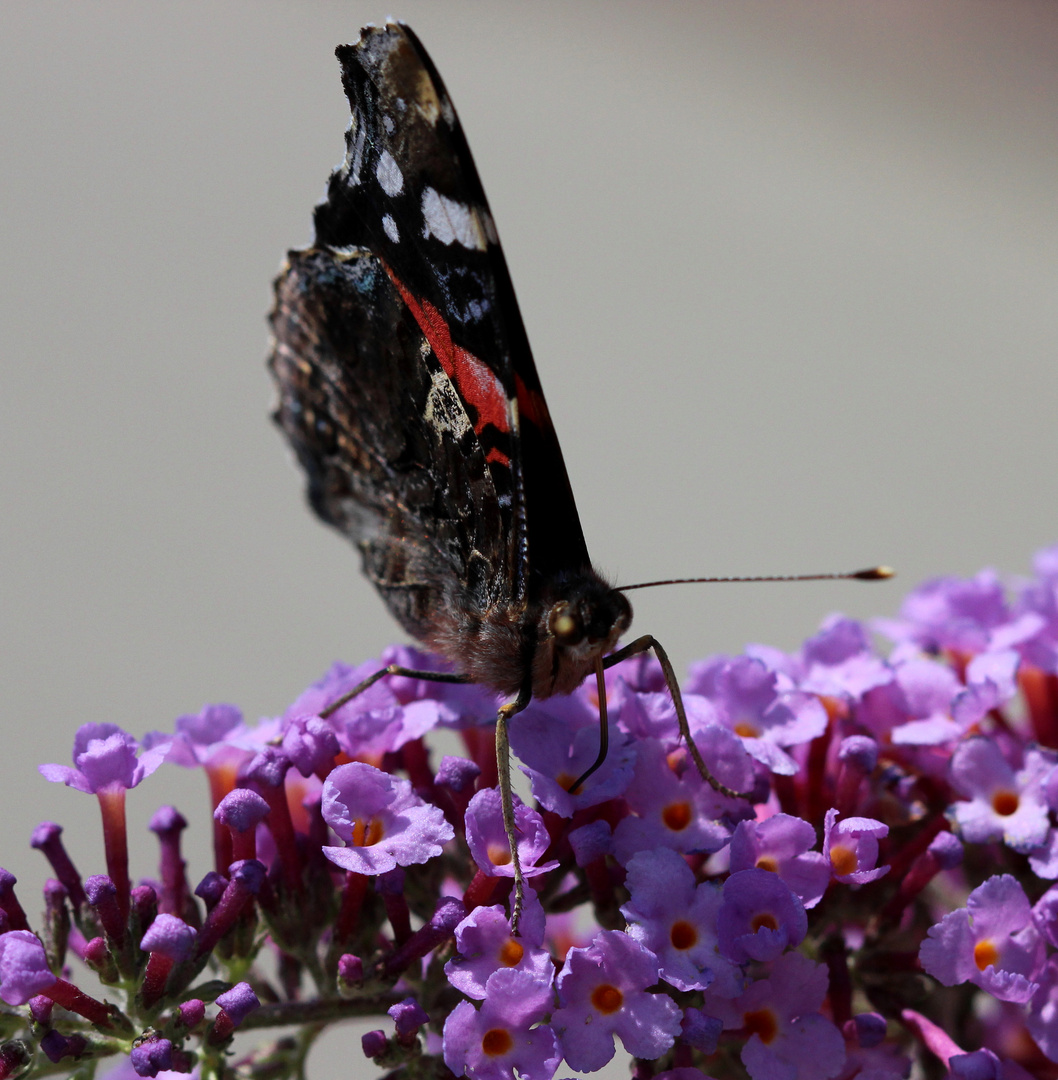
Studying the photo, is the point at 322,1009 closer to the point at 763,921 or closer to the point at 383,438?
the point at 763,921

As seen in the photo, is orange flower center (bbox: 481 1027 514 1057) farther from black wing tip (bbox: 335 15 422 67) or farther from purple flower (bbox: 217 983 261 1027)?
black wing tip (bbox: 335 15 422 67)

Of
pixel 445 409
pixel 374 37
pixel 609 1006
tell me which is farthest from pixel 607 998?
pixel 374 37

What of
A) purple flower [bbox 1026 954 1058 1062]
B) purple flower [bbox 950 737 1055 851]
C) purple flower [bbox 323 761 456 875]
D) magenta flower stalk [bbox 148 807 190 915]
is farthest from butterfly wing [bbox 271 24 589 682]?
purple flower [bbox 1026 954 1058 1062]

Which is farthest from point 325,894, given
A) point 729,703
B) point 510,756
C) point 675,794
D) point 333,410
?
point 333,410

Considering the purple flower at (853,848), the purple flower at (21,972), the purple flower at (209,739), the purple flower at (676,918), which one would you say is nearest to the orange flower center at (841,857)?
the purple flower at (853,848)

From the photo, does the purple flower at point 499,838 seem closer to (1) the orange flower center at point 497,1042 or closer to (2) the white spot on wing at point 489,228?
(1) the orange flower center at point 497,1042

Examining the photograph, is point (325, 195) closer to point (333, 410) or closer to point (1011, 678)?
point (333, 410)
